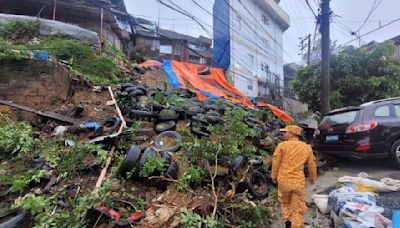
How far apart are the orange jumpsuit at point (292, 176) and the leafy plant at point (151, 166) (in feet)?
5.55

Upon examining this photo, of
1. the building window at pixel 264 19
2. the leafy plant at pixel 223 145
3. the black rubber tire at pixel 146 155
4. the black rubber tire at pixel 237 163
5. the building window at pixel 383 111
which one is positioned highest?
the building window at pixel 264 19

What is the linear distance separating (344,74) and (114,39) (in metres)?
14.0

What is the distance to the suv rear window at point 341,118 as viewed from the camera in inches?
258

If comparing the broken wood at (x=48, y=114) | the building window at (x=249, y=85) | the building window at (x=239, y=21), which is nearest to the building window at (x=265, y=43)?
the building window at (x=239, y=21)

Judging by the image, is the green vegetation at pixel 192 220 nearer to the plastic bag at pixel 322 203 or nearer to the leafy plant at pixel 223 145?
the leafy plant at pixel 223 145

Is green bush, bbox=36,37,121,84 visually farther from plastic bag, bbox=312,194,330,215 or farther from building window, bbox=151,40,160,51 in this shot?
building window, bbox=151,40,160,51

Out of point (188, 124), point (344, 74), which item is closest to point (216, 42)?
point (344, 74)

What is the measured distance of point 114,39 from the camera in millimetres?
18406

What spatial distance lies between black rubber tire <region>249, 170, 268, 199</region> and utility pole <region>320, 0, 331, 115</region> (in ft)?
18.9

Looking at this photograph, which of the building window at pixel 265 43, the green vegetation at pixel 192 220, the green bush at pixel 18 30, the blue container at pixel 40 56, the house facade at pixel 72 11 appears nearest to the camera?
the green vegetation at pixel 192 220

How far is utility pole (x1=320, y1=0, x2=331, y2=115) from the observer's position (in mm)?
9828

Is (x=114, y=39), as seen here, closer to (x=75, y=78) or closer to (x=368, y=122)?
(x=75, y=78)

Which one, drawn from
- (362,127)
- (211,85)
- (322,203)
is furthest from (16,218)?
(211,85)

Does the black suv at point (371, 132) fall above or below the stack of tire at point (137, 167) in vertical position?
above
